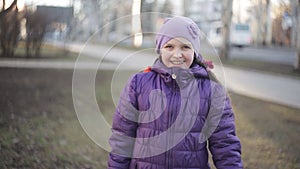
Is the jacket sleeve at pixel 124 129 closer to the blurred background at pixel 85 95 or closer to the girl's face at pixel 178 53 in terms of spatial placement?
the girl's face at pixel 178 53

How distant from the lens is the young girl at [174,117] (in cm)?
198

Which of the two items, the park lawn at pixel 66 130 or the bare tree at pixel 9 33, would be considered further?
the bare tree at pixel 9 33

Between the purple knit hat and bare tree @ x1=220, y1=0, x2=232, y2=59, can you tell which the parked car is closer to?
bare tree @ x1=220, y1=0, x2=232, y2=59

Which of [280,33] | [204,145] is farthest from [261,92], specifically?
[280,33]

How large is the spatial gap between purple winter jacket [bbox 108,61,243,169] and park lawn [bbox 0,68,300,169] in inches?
85.1

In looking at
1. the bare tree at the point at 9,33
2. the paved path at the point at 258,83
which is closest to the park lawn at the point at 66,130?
the paved path at the point at 258,83

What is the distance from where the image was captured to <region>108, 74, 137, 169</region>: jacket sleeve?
203 centimetres

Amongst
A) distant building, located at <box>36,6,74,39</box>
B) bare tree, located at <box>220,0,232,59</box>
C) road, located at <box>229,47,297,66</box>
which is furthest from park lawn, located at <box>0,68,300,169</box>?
road, located at <box>229,47,297,66</box>

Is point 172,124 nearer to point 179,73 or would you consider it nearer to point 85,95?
point 179,73

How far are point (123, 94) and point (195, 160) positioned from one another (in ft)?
1.65

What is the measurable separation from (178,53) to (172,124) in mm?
366

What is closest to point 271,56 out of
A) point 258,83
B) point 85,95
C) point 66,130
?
point 258,83

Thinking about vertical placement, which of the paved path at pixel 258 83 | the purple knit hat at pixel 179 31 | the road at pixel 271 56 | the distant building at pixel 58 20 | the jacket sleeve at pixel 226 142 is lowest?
the paved path at pixel 258 83

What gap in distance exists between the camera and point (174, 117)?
198 centimetres
